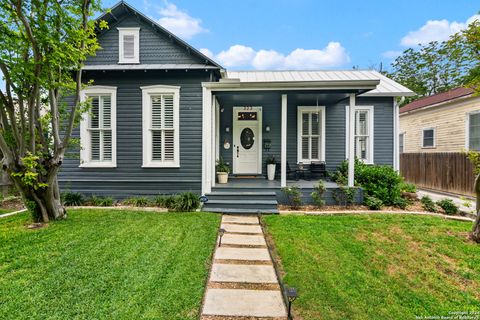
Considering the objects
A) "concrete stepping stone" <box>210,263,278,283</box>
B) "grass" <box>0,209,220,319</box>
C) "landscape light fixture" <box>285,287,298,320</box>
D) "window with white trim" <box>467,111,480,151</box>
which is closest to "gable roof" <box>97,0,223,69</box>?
"grass" <box>0,209,220,319</box>

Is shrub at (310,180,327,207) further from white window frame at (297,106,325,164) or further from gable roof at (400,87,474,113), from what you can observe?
gable roof at (400,87,474,113)

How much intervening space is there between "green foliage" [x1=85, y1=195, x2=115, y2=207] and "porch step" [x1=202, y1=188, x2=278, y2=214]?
105 inches

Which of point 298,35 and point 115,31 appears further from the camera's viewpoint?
point 298,35

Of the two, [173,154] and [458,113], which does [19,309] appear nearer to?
[173,154]

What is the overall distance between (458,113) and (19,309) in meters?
13.9

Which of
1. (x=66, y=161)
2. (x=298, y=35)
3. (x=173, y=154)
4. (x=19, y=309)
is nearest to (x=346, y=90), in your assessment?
(x=173, y=154)

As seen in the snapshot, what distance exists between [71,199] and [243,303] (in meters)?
6.33

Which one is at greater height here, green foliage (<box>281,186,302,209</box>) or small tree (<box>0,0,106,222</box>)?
small tree (<box>0,0,106,222</box>)

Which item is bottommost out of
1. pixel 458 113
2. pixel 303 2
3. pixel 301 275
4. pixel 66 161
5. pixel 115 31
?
pixel 301 275

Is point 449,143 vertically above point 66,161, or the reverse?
point 449,143

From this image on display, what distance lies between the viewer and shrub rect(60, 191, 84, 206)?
675 cm

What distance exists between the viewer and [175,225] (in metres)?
4.98

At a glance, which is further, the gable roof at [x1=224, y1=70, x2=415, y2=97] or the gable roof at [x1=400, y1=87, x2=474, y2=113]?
the gable roof at [x1=400, y1=87, x2=474, y2=113]

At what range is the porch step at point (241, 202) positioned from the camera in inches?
245
